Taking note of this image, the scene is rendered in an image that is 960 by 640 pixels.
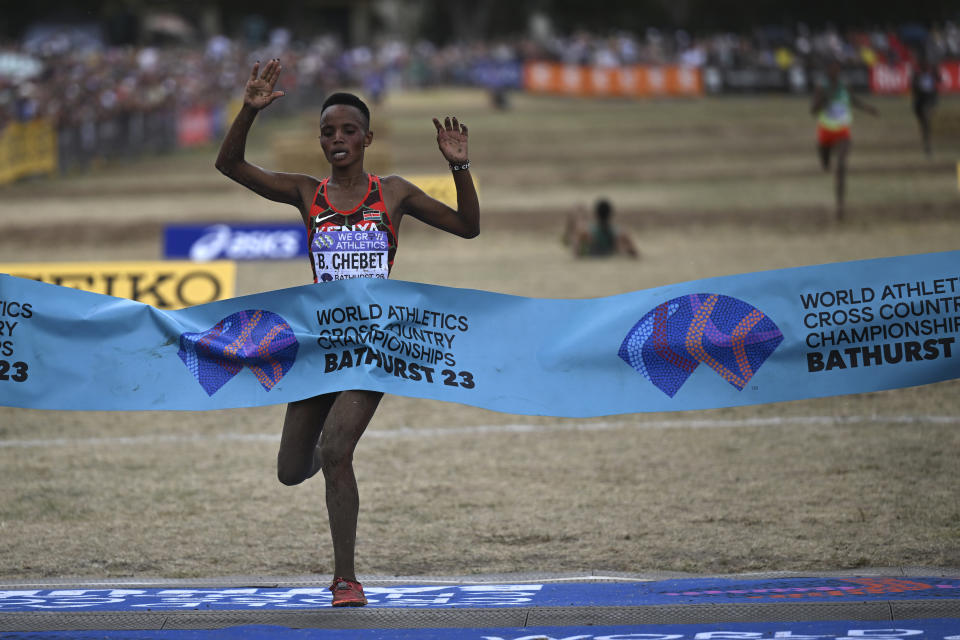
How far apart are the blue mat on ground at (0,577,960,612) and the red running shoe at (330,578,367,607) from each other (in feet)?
0.44

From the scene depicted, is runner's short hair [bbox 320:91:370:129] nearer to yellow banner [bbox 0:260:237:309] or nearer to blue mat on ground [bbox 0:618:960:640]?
blue mat on ground [bbox 0:618:960:640]

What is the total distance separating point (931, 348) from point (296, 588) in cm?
327

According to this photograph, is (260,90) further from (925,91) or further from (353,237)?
(925,91)

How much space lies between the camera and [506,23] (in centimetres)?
10925

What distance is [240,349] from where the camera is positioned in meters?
6.23

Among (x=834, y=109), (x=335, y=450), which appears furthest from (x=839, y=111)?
(x=335, y=450)

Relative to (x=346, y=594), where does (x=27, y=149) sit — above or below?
above

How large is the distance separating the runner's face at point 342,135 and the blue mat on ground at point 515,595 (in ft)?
6.53

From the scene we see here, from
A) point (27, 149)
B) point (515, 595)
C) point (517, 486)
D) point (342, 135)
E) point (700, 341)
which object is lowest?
point (515, 595)

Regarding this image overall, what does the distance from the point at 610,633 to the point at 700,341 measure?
1.66 metres

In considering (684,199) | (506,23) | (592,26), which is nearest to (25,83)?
(684,199)

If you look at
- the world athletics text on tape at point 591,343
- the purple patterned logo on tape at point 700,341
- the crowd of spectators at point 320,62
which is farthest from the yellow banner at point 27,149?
the purple patterned logo on tape at point 700,341

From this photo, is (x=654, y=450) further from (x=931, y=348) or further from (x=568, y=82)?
(x=568, y=82)

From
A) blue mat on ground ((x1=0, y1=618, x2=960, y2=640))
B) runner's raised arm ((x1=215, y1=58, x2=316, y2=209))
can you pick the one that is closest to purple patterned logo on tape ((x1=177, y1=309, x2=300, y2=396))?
runner's raised arm ((x1=215, y1=58, x2=316, y2=209))
